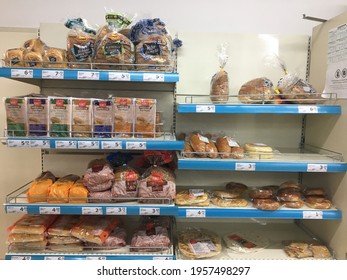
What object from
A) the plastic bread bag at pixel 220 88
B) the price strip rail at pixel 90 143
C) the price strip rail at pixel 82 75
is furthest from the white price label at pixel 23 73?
the plastic bread bag at pixel 220 88

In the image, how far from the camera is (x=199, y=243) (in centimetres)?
198

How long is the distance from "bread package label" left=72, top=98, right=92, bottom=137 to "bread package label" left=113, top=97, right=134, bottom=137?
0.16 meters

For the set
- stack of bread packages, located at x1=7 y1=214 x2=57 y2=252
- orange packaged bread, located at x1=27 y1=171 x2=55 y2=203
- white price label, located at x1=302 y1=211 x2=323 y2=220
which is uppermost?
orange packaged bread, located at x1=27 y1=171 x2=55 y2=203

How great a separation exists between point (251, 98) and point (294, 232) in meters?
1.18

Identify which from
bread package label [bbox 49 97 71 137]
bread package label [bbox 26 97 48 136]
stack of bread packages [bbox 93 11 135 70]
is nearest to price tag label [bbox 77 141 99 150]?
bread package label [bbox 49 97 71 137]

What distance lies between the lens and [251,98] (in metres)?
1.96

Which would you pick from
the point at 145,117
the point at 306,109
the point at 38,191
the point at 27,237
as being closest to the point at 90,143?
the point at 145,117

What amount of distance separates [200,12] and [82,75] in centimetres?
121

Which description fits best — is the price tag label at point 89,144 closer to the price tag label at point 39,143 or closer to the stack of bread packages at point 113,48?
the price tag label at point 39,143

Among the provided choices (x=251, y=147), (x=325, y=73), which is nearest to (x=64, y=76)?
(x=251, y=147)

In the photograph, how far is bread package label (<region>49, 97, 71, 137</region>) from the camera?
1742 millimetres

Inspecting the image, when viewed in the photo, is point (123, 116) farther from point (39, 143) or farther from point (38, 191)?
point (38, 191)

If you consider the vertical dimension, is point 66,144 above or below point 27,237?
above

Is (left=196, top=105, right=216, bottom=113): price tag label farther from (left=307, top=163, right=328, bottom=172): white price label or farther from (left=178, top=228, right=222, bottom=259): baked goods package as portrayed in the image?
(left=178, top=228, right=222, bottom=259): baked goods package
